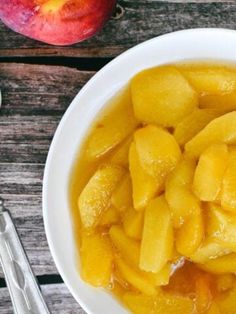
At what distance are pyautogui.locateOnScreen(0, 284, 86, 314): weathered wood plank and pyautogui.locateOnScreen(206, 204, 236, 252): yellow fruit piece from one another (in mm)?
358

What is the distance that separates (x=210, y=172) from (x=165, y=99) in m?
0.15

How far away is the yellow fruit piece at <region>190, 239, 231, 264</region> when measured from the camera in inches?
46.0

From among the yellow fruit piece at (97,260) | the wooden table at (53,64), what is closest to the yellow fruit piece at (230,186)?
the yellow fruit piece at (97,260)

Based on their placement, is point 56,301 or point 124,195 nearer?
point 124,195

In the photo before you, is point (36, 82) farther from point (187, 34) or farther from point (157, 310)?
point (157, 310)

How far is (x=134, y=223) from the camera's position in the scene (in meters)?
1.17

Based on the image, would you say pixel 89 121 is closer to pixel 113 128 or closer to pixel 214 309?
pixel 113 128

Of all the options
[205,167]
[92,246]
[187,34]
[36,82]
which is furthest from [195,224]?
[36,82]

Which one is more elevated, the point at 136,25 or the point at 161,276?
the point at 136,25

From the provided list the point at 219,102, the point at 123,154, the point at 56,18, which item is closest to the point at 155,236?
the point at 123,154

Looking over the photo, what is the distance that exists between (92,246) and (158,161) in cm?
20

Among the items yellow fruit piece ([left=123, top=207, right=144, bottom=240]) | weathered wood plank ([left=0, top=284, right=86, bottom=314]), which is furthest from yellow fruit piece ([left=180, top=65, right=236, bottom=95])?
weathered wood plank ([left=0, top=284, right=86, bottom=314])

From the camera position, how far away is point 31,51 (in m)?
1.34

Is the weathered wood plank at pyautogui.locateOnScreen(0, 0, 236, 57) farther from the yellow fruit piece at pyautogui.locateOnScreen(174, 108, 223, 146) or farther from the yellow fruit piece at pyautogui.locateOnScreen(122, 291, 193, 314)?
the yellow fruit piece at pyautogui.locateOnScreen(122, 291, 193, 314)
